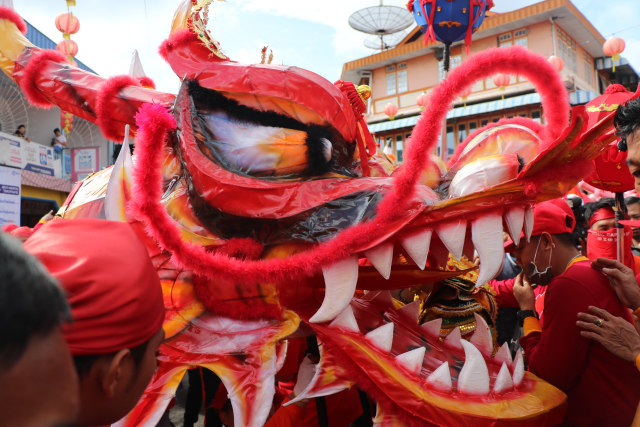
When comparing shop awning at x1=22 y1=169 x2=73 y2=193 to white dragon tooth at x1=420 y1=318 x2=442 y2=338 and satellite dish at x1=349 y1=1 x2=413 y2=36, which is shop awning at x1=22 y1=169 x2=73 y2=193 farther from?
satellite dish at x1=349 y1=1 x2=413 y2=36

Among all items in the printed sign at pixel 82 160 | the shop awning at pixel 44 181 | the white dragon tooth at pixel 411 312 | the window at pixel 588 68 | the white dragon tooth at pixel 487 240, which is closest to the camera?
the white dragon tooth at pixel 487 240

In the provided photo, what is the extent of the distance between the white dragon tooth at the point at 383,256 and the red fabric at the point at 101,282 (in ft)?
2.22

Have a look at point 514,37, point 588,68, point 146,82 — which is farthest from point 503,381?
point 588,68

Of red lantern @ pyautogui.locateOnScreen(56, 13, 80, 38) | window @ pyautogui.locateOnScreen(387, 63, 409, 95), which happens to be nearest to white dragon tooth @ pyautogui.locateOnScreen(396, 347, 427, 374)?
red lantern @ pyautogui.locateOnScreen(56, 13, 80, 38)

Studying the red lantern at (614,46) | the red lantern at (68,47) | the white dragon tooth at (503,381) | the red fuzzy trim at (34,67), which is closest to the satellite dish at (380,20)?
the red lantern at (614,46)

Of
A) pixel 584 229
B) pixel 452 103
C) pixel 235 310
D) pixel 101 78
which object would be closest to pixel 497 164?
pixel 452 103

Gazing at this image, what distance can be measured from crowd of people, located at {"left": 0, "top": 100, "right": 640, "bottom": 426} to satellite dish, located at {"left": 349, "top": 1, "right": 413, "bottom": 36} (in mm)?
17292

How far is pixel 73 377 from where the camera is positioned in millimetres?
547

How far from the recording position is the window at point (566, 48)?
15939 millimetres

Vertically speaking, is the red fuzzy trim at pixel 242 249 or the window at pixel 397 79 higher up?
the window at pixel 397 79

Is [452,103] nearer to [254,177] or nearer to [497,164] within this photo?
[497,164]

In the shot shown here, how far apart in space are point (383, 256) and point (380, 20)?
1820 centimetres

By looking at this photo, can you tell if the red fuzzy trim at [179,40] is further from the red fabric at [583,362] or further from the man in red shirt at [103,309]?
the red fabric at [583,362]

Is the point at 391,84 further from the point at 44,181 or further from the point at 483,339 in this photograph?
the point at 483,339
